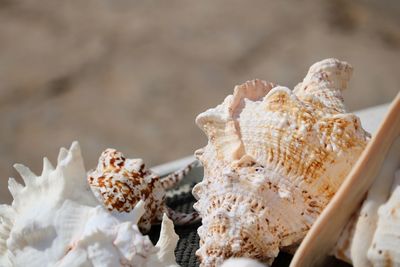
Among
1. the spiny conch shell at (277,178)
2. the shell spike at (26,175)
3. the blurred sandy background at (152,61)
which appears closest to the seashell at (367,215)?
the spiny conch shell at (277,178)

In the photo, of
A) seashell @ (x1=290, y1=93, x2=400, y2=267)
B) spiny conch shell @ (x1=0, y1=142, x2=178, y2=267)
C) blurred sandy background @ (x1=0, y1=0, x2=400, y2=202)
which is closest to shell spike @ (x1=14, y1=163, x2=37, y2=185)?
spiny conch shell @ (x1=0, y1=142, x2=178, y2=267)

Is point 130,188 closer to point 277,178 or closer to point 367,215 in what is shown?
point 277,178

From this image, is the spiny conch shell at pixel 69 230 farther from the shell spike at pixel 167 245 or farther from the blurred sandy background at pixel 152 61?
the blurred sandy background at pixel 152 61

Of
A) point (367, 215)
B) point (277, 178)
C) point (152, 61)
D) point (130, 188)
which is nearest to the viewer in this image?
point (367, 215)

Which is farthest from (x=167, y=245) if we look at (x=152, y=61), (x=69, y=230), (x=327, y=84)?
(x=152, y=61)

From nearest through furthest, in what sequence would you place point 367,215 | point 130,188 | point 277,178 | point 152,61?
point 367,215, point 277,178, point 130,188, point 152,61

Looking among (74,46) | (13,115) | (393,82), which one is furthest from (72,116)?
(393,82)

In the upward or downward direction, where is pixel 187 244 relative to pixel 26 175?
downward
